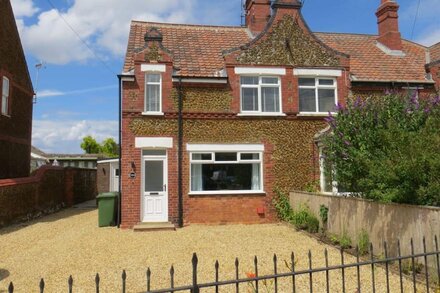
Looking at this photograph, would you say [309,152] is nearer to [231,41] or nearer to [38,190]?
[231,41]

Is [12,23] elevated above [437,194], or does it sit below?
above

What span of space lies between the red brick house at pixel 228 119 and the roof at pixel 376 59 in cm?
34

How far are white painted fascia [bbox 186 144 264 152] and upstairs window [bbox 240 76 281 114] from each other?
4.54ft

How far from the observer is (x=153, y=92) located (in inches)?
548

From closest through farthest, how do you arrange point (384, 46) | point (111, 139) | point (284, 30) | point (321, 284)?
point (321, 284)
point (284, 30)
point (384, 46)
point (111, 139)

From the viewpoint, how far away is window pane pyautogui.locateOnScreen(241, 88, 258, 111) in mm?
14367

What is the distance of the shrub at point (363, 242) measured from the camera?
856 centimetres

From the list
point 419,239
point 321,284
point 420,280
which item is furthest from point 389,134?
point 321,284

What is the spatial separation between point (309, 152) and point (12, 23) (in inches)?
622

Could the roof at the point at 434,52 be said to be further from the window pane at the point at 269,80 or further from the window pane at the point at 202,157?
the window pane at the point at 202,157

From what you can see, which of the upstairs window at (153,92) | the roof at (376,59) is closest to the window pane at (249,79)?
the upstairs window at (153,92)

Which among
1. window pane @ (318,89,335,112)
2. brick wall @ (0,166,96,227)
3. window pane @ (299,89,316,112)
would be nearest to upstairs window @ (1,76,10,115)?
brick wall @ (0,166,96,227)

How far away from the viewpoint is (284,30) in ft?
48.8

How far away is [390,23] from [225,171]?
11421mm
